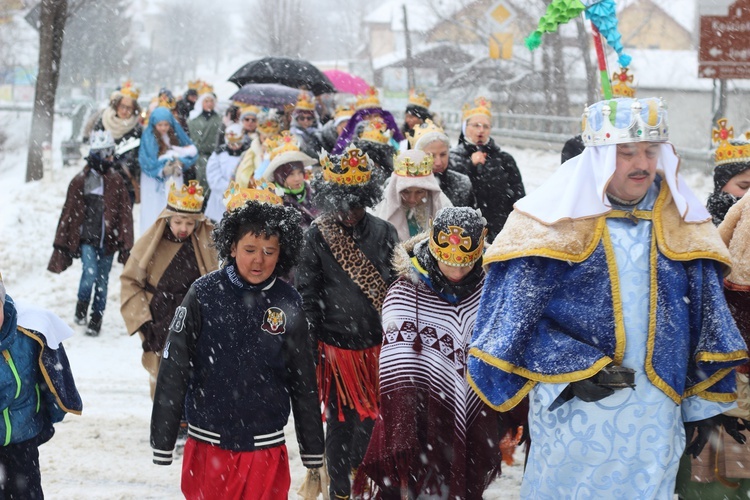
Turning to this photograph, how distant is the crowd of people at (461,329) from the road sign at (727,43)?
5667mm

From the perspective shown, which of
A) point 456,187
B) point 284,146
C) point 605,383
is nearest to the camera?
point 605,383

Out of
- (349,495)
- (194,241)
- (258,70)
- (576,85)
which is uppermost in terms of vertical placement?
(576,85)

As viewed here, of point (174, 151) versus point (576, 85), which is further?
point (576, 85)

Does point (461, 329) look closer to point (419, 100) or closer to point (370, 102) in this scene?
point (370, 102)

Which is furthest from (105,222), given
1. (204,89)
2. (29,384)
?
(204,89)

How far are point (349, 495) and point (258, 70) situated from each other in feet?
36.0

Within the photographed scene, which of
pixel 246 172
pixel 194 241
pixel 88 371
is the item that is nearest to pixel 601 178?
pixel 194 241

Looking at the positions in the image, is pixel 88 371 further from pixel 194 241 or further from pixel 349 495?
pixel 349 495

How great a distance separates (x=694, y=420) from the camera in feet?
13.5

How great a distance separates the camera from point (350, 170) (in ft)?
21.4

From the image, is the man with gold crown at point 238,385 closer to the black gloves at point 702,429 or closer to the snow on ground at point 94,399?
the snow on ground at point 94,399

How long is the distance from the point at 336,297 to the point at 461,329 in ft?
4.15

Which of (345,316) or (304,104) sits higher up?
(304,104)

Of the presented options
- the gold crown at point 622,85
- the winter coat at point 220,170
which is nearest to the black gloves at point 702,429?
the gold crown at point 622,85
